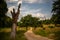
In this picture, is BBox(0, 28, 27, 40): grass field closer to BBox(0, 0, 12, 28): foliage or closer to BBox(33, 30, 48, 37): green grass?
BBox(0, 0, 12, 28): foliage

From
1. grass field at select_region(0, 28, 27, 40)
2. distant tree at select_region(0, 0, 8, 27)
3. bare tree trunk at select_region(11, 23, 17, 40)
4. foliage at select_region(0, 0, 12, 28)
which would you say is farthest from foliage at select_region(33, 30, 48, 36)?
distant tree at select_region(0, 0, 8, 27)

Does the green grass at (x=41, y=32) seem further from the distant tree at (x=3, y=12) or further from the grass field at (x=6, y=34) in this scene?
the distant tree at (x=3, y=12)

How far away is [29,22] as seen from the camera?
34.7ft

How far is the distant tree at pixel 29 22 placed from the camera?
10050 millimetres

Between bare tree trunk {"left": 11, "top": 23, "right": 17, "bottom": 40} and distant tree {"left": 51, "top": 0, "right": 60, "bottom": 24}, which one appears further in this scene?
distant tree {"left": 51, "top": 0, "right": 60, "bottom": 24}

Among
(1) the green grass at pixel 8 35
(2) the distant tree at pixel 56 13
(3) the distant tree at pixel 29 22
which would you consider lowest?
(1) the green grass at pixel 8 35

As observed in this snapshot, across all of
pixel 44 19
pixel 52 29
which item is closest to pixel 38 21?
pixel 44 19

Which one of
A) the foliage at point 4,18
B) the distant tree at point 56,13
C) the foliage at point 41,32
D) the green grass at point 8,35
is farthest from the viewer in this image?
the distant tree at point 56,13

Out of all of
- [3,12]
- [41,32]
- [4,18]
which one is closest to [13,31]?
[4,18]

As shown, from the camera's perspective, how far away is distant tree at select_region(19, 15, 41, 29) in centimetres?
1005

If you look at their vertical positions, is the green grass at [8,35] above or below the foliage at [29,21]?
below

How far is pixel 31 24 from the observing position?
10414mm

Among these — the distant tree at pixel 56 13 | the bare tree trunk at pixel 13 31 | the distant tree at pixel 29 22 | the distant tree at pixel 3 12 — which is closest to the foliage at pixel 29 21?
the distant tree at pixel 29 22

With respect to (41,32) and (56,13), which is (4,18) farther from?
(56,13)
